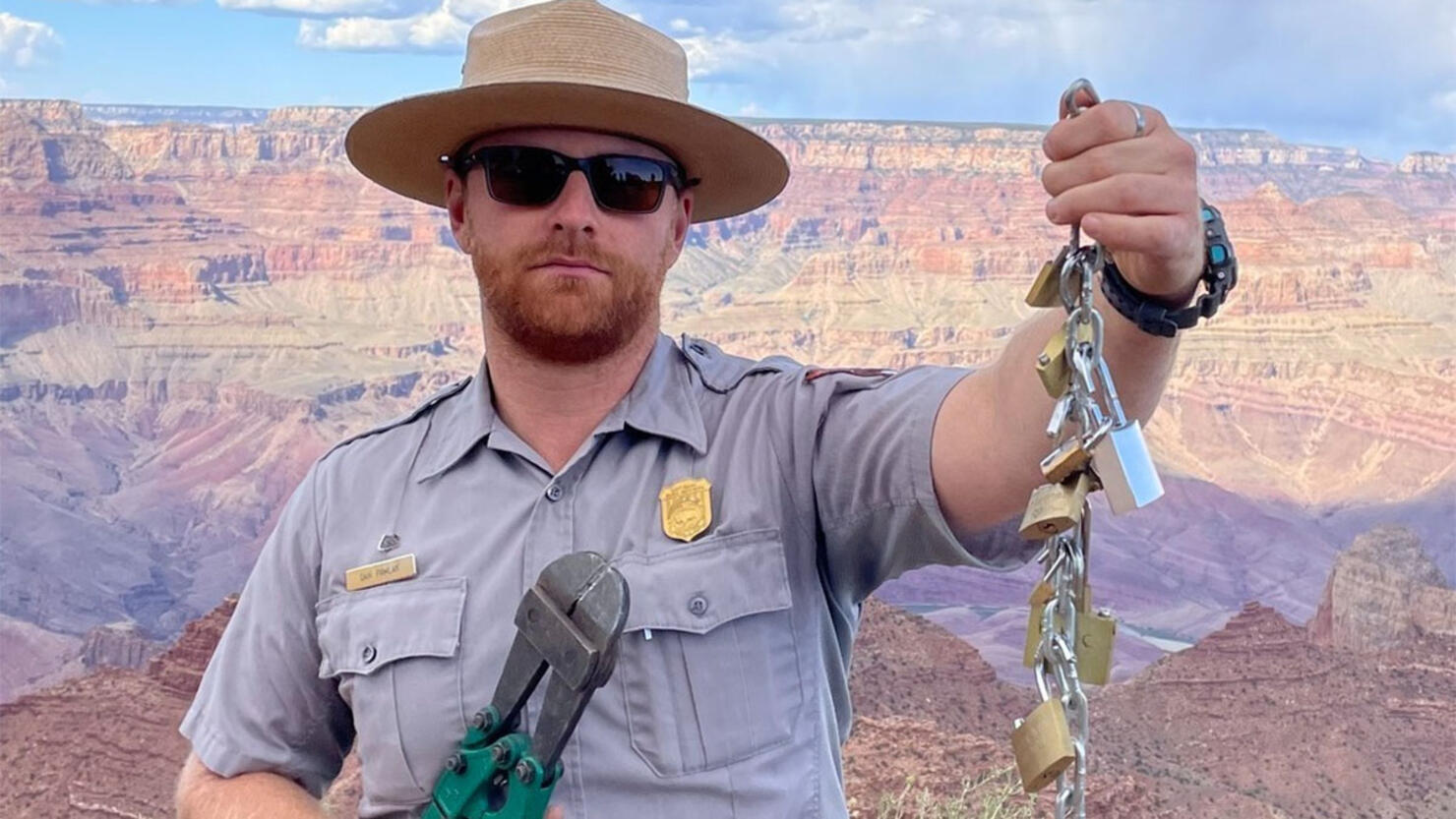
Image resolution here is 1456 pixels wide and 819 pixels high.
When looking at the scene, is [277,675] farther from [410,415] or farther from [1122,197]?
[1122,197]

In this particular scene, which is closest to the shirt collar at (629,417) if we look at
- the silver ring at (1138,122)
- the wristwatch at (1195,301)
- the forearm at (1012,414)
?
the forearm at (1012,414)

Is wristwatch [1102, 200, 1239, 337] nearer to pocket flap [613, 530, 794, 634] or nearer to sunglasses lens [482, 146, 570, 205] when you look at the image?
Answer: pocket flap [613, 530, 794, 634]

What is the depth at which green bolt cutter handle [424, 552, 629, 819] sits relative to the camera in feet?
4.48

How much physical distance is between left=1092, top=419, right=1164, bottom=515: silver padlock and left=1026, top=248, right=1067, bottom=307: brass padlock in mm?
131

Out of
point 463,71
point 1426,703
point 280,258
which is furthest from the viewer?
point 280,258

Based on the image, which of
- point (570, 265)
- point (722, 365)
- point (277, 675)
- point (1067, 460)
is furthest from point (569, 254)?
point (1067, 460)

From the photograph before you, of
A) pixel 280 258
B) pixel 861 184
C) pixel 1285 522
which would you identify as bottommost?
pixel 1285 522

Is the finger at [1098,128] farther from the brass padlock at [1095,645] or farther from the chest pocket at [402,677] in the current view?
the chest pocket at [402,677]

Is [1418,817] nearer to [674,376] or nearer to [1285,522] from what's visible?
[674,376]

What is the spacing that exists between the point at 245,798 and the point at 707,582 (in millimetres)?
643

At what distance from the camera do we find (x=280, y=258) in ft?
143

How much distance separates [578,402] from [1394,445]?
136 feet

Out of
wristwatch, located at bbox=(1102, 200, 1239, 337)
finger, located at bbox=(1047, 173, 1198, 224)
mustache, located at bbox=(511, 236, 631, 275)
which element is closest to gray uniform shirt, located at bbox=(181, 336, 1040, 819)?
mustache, located at bbox=(511, 236, 631, 275)

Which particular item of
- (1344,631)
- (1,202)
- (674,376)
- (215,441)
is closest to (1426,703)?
(1344,631)
